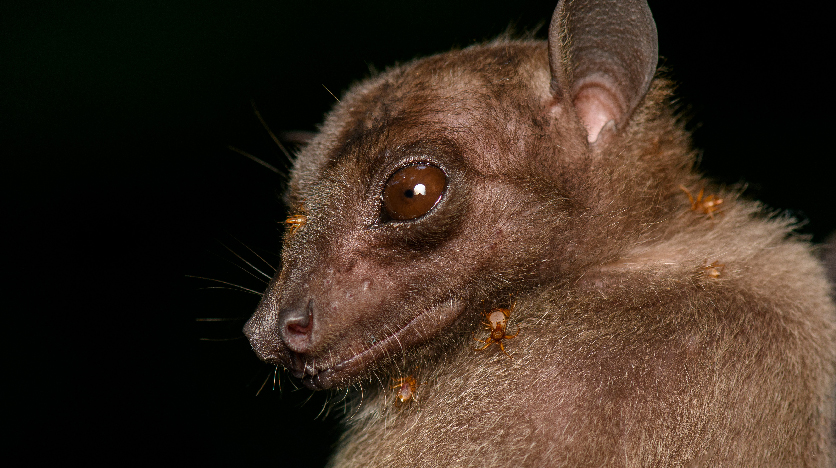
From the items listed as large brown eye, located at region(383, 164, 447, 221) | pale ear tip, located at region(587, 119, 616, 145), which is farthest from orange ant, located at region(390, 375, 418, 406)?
pale ear tip, located at region(587, 119, 616, 145)

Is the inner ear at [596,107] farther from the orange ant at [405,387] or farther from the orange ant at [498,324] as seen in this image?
the orange ant at [405,387]

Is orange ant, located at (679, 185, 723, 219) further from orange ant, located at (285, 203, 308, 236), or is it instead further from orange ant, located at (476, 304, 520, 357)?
orange ant, located at (285, 203, 308, 236)

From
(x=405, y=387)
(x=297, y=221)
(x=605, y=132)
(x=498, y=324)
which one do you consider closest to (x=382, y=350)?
(x=405, y=387)

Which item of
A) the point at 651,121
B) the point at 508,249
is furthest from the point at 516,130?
the point at 651,121

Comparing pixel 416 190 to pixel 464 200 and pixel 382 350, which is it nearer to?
pixel 464 200

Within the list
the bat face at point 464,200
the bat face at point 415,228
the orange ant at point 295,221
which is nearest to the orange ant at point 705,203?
the bat face at point 464,200

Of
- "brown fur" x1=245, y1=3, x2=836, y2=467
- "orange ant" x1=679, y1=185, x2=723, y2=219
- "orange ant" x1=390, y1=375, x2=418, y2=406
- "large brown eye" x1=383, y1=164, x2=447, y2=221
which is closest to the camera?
"brown fur" x1=245, y1=3, x2=836, y2=467
